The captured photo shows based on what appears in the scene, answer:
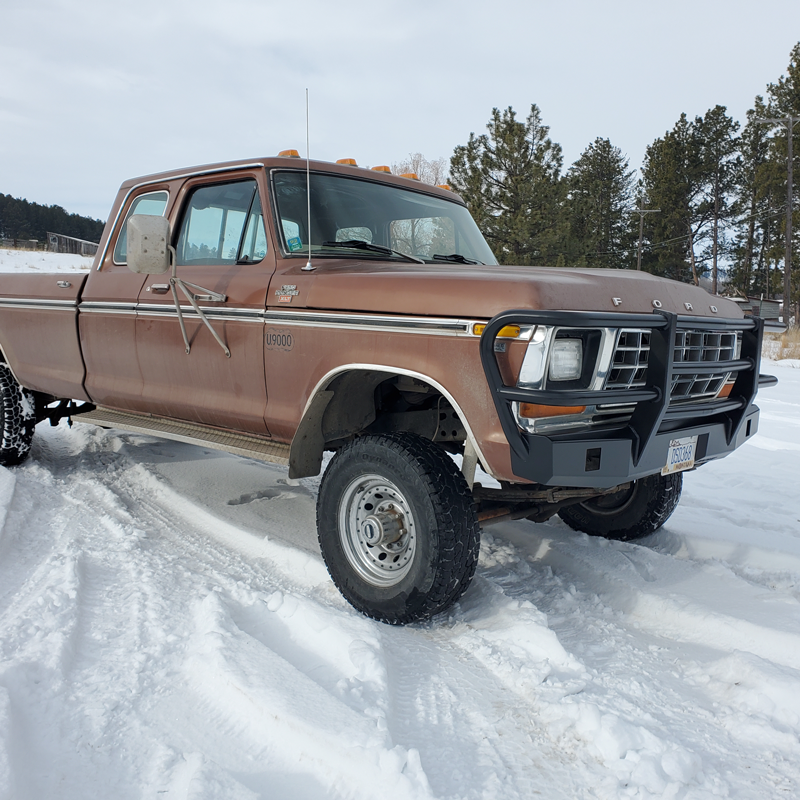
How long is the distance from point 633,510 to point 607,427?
1509mm

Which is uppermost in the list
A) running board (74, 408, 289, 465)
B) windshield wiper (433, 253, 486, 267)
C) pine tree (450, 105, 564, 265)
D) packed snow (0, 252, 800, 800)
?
pine tree (450, 105, 564, 265)

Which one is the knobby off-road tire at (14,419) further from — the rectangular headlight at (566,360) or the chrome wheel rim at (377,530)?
the rectangular headlight at (566,360)

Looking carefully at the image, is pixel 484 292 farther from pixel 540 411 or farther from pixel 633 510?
pixel 633 510

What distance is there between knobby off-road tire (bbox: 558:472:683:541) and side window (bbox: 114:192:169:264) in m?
3.23

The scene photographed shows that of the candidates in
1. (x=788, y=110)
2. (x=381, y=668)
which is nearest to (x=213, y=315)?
(x=381, y=668)

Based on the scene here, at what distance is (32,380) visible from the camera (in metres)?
5.29

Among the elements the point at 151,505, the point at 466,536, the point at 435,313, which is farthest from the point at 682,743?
the point at 151,505

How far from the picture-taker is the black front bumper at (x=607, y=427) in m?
2.51

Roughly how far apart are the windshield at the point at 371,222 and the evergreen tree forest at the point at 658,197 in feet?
64.9

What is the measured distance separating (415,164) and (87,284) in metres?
43.9

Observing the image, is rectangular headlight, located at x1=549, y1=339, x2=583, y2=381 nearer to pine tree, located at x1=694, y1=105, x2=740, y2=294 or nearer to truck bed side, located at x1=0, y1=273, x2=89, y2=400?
truck bed side, located at x1=0, y1=273, x2=89, y2=400

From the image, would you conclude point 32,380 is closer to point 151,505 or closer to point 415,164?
point 151,505

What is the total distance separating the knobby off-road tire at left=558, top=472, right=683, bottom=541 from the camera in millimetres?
3988

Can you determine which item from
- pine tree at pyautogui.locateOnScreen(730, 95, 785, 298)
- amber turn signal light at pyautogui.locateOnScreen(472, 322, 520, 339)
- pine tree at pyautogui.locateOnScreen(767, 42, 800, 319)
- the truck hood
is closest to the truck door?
the truck hood
